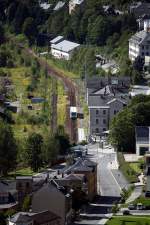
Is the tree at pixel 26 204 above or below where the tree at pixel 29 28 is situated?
below

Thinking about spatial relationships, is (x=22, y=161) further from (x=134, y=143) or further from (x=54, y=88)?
(x=54, y=88)

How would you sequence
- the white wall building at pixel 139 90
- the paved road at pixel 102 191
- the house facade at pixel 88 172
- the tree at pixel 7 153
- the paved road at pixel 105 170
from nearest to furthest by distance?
the paved road at pixel 102 191
the house facade at pixel 88 172
the paved road at pixel 105 170
the tree at pixel 7 153
the white wall building at pixel 139 90

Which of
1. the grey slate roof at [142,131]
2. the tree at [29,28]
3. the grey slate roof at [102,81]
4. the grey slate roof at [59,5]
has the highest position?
the grey slate roof at [59,5]

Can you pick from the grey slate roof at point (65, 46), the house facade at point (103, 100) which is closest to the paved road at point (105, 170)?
the house facade at point (103, 100)

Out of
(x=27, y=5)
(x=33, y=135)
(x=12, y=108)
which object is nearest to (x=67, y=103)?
(x=12, y=108)

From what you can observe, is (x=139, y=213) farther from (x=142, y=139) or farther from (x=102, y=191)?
(x=142, y=139)

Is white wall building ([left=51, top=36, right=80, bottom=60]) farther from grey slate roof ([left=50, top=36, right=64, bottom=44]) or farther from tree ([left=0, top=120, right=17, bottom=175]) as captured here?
tree ([left=0, top=120, right=17, bottom=175])

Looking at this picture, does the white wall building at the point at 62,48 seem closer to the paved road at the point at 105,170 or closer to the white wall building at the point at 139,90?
the white wall building at the point at 139,90
